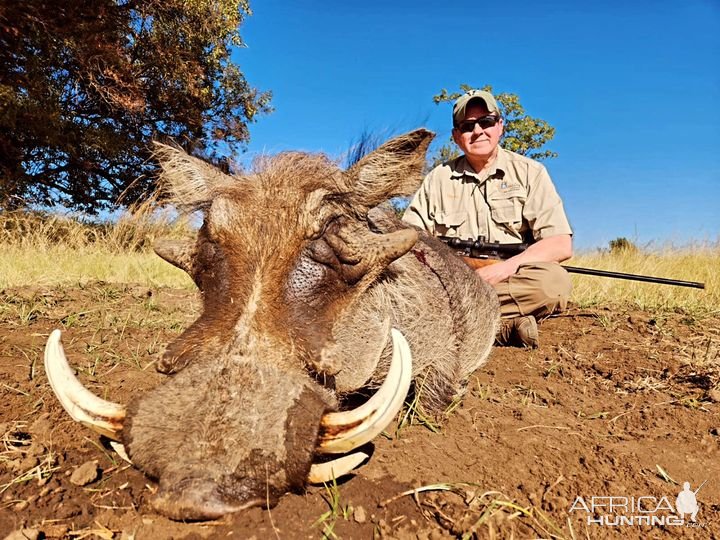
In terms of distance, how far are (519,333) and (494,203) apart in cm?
130

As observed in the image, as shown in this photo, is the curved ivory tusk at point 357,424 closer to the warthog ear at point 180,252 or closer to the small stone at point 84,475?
the small stone at point 84,475

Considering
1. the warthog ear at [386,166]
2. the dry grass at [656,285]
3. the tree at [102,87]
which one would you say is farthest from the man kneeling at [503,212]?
the tree at [102,87]

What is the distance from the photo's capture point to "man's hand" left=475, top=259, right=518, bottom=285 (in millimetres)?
4012

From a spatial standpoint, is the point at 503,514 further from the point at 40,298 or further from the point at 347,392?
the point at 40,298

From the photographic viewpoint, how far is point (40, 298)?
13.7ft

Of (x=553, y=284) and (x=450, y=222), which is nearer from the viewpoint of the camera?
(x=553, y=284)

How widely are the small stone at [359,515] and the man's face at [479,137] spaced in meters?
3.65

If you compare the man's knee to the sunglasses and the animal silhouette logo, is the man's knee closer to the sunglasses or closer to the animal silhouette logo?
the sunglasses

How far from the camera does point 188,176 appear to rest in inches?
100

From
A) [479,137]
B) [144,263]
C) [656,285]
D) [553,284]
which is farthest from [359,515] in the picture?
[656,285]

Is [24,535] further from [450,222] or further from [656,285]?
[656,285]

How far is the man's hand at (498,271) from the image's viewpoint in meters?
4.01

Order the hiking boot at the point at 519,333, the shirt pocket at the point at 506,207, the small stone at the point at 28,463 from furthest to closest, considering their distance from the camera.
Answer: the shirt pocket at the point at 506,207
the hiking boot at the point at 519,333
the small stone at the point at 28,463

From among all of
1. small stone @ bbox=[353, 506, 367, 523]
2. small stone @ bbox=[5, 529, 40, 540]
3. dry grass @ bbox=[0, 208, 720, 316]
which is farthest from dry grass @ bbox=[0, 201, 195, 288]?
small stone @ bbox=[353, 506, 367, 523]
